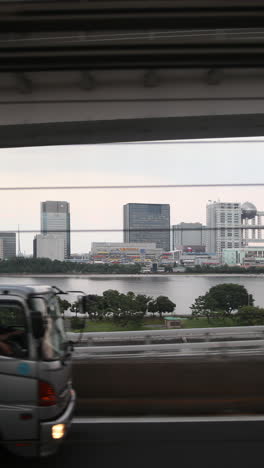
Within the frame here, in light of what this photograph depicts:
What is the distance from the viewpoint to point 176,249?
334 inches

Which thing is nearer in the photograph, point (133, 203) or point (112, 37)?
point (112, 37)

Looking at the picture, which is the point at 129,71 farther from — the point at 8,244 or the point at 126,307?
the point at 126,307

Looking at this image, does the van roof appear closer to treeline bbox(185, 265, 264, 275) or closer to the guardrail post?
the guardrail post

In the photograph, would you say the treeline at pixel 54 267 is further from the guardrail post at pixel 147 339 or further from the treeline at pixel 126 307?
the guardrail post at pixel 147 339

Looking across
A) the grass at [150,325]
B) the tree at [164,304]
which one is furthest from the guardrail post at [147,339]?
the tree at [164,304]

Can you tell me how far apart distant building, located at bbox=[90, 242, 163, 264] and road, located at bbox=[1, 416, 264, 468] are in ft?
12.6

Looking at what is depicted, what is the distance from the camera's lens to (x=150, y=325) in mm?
7914

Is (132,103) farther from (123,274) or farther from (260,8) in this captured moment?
(123,274)

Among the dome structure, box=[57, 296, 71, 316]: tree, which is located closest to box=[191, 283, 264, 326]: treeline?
the dome structure

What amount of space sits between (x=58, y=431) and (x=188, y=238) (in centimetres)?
551

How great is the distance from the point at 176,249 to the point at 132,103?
314cm

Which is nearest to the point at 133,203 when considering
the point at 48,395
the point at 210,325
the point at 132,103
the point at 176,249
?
the point at 176,249

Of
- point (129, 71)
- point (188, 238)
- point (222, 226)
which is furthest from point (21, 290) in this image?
point (129, 71)

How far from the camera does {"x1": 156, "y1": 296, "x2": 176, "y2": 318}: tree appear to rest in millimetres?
8234
